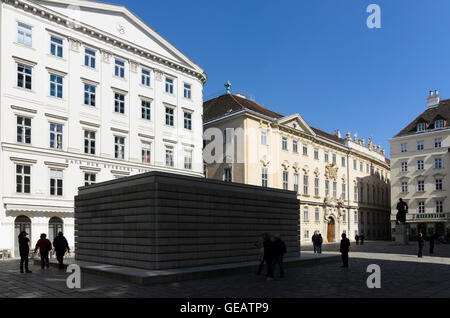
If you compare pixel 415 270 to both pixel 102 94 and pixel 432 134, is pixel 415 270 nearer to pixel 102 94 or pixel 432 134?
pixel 102 94

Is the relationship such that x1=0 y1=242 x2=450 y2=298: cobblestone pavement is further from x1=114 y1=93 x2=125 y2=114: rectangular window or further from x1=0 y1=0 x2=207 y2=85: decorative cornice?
x1=114 y1=93 x2=125 y2=114: rectangular window

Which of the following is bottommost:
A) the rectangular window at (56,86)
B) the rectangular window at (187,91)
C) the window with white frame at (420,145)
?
the window with white frame at (420,145)

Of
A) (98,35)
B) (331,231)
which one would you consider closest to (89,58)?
(98,35)

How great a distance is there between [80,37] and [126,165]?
11.2 meters

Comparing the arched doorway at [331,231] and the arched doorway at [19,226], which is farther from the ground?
the arched doorway at [19,226]

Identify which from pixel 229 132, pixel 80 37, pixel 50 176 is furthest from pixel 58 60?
pixel 229 132

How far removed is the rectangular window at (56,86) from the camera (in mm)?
32969

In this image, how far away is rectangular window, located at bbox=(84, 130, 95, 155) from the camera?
114 ft

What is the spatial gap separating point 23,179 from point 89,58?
11.6 m

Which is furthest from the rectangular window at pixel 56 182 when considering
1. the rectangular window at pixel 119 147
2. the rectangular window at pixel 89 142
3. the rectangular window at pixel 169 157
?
the rectangular window at pixel 169 157

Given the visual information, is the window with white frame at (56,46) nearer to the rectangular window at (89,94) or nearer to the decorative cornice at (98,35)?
the decorative cornice at (98,35)

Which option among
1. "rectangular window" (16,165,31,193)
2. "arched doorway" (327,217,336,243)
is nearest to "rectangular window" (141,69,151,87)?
"rectangular window" (16,165,31,193)

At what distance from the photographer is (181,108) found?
142ft

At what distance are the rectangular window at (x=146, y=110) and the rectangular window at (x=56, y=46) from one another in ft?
28.4
